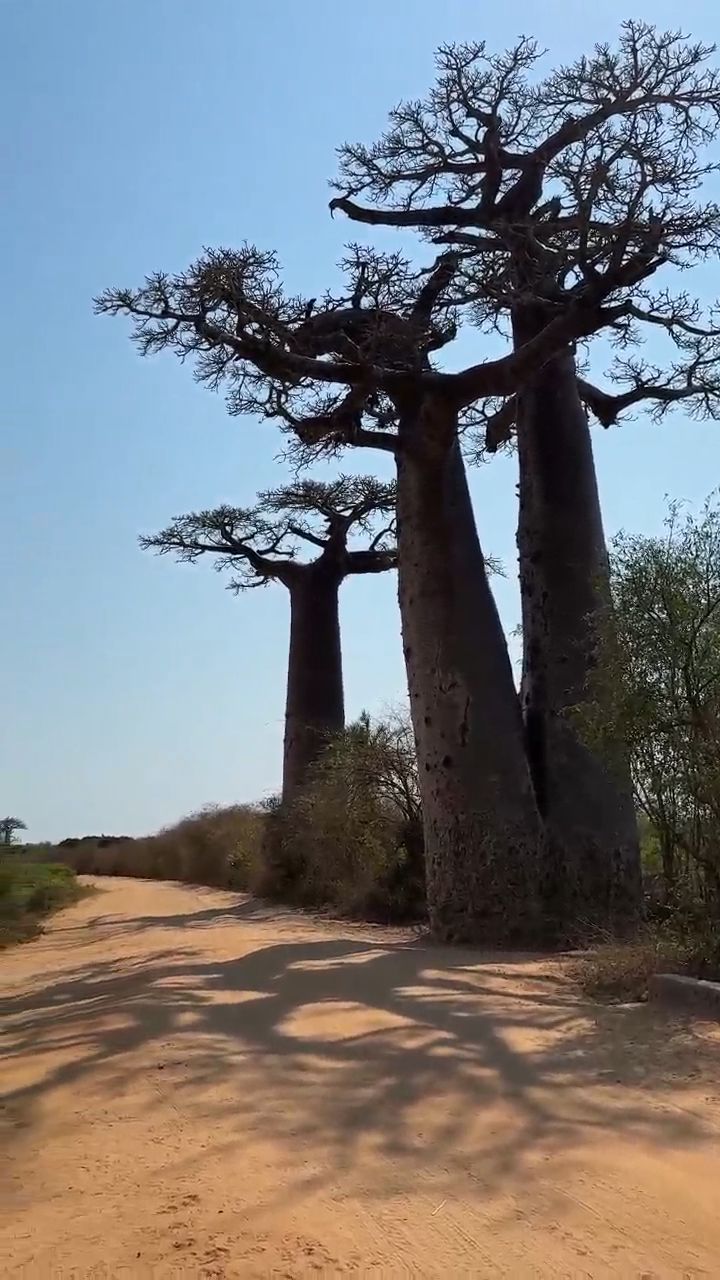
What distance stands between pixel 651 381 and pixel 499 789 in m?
4.01

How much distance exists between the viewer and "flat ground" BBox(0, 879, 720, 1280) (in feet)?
7.07

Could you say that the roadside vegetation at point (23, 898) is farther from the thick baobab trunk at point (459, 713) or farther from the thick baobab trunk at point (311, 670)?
the thick baobab trunk at point (459, 713)

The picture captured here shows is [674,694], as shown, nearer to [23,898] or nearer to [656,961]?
[656,961]

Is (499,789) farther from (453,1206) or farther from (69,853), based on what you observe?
(69,853)

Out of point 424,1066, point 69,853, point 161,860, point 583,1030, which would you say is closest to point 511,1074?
point 424,1066

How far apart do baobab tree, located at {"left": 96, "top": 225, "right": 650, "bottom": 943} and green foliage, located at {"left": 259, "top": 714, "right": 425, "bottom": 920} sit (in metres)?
2.25

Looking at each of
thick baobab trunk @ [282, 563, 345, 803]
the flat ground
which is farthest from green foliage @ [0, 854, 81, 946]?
the flat ground

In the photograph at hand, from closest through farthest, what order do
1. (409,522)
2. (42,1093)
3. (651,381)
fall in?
(42,1093) → (409,522) → (651,381)

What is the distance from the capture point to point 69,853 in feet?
102

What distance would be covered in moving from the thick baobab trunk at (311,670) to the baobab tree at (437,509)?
653 cm

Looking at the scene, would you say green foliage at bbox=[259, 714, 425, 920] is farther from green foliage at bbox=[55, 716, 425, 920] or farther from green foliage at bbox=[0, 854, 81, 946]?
green foliage at bbox=[0, 854, 81, 946]

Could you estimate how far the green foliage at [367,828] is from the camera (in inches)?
396

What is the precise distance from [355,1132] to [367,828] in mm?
7816

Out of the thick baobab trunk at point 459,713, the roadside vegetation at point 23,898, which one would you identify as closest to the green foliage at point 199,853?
the roadside vegetation at point 23,898
